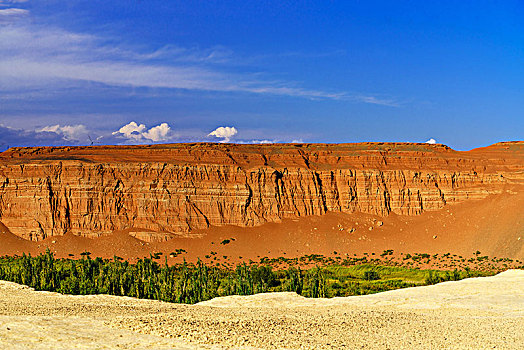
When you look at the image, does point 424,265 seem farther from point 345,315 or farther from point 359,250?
point 345,315

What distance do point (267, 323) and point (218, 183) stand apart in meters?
52.4

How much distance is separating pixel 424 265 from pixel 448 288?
24.7 m

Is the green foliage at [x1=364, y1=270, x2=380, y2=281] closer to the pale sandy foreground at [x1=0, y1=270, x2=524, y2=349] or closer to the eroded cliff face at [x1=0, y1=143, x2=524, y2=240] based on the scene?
the pale sandy foreground at [x1=0, y1=270, x2=524, y2=349]

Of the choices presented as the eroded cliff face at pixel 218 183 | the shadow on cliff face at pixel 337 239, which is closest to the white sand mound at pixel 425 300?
the shadow on cliff face at pixel 337 239

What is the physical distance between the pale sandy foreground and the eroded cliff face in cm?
3855

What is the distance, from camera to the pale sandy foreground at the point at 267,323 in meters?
19.4

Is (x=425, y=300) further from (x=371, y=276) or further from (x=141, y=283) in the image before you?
(x=371, y=276)

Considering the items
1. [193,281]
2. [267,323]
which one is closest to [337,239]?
[193,281]

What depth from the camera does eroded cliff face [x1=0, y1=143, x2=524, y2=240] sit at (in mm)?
70438

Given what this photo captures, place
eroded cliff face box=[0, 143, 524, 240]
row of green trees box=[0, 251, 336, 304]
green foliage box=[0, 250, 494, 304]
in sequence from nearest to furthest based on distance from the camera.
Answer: row of green trees box=[0, 251, 336, 304]
green foliage box=[0, 250, 494, 304]
eroded cliff face box=[0, 143, 524, 240]

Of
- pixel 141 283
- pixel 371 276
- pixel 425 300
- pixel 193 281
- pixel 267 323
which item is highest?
pixel 267 323

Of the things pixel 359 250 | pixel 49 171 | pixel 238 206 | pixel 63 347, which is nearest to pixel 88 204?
pixel 49 171

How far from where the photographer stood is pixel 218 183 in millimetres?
74188

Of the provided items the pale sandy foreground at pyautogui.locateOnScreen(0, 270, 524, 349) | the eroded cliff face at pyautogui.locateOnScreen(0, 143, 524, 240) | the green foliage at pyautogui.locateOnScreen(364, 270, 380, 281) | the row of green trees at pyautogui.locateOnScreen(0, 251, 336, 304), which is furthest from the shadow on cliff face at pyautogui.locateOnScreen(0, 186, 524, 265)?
the pale sandy foreground at pyautogui.locateOnScreen(0, 270, 524, 349)
